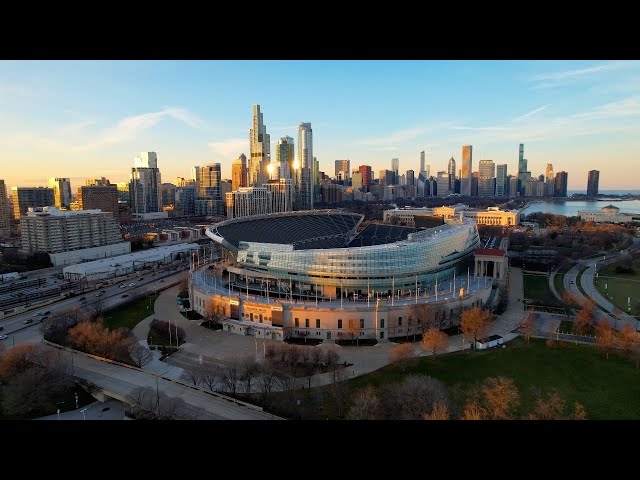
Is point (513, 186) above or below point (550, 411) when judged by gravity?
above

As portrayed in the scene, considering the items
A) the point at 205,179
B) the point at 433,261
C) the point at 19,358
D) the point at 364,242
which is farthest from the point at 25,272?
the point at 205,179

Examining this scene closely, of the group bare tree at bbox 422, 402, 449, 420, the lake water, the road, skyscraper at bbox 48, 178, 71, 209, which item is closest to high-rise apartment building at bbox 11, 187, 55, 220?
skyscraper at bbox 48, 178, 71, 209

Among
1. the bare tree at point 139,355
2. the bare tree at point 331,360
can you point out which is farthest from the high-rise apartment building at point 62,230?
the bare tree at point 331,360

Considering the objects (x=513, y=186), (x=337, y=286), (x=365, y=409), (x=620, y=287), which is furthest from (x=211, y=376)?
(x=513, y=186)

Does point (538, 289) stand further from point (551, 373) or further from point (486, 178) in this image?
point (486, 178)

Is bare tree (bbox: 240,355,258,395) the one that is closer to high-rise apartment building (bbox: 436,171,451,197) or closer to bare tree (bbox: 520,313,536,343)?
bare tree (bbox: 520,313,536,343)

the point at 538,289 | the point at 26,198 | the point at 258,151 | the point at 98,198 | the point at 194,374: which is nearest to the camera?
the point at 194,374
